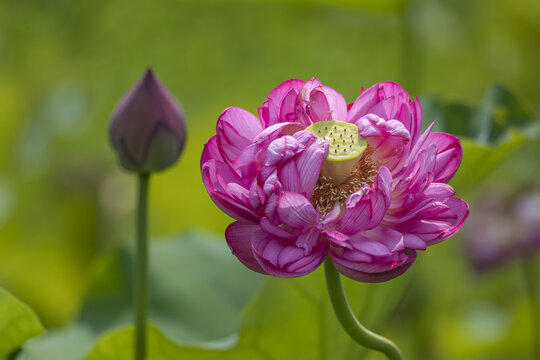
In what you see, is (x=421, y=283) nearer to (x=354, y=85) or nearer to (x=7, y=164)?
(x=7, y=164)

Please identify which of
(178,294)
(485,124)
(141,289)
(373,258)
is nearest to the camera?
(373,258)

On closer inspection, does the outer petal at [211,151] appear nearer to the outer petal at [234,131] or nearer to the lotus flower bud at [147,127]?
the outer petal at [234,131]

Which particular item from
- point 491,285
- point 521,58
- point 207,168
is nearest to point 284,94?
point 207,168

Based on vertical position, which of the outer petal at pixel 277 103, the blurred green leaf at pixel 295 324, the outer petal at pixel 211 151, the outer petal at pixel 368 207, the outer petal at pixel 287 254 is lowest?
the blurred green leaf at pixel 295 324

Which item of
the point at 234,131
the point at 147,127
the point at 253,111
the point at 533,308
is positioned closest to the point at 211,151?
the point at 234,131

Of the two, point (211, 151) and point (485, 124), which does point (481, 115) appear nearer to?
point (485, 124)

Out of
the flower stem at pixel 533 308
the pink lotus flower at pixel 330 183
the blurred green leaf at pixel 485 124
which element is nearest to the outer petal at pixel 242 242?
the pink lotus flower at pixel 330 183

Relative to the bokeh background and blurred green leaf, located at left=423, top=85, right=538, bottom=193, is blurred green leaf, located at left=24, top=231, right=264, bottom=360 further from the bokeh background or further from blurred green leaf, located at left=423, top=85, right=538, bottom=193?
blurred green leaf, located at left=423, top=85, right=538, bottom=193
